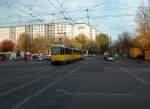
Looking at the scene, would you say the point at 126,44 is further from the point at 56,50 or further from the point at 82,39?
the point at 56,50

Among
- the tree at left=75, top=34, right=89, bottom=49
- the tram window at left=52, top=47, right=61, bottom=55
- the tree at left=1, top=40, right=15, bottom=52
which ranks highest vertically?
the tree at left=75, top=34, right=89, bottom=49

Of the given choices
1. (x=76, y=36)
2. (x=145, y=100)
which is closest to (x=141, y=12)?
(x=145, y=100)

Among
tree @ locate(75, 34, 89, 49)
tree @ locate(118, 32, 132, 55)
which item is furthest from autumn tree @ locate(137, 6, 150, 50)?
tree @ locate(75, 34, 89, 49)

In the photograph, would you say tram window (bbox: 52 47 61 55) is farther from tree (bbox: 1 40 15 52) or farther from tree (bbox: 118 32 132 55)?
tree (bbox: 1 40 15 52)

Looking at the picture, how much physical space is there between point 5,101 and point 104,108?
12.3 feet

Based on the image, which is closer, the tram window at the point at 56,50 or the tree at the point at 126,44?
the tram window at the point at 56,50

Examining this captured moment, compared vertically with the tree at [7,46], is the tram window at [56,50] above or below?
below

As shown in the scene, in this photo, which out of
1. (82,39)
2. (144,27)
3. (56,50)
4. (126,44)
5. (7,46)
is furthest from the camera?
(82,39)

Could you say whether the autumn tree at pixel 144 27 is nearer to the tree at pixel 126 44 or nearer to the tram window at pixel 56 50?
the tram window at pixel 56 50

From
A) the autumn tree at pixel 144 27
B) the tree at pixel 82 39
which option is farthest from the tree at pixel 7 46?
the autumn tree at pixel 144 27

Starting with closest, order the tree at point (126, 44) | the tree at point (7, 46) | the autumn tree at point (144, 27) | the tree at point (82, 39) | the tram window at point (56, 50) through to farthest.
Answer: the tram window at point (56, 50) < the autumn tree at point (144, 27) < the tree at point (126, 44) < the tree at point (7, 46) < the tree at point (82, 39)

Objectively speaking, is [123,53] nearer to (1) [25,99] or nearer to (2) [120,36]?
(2) [120,36]

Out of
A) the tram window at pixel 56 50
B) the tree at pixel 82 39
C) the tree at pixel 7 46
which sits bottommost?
the tram window at pixel 56 50

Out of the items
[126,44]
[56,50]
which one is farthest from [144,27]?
[126,44]
